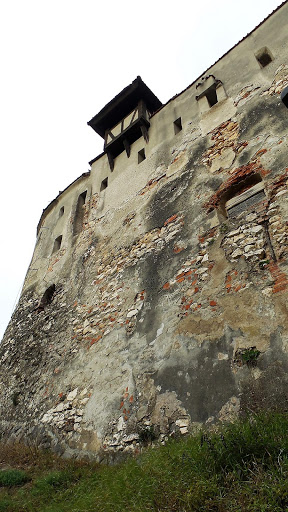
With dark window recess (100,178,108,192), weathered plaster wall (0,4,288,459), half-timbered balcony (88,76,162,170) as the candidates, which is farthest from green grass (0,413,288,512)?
half-timbered balcony (88,76,162,170)

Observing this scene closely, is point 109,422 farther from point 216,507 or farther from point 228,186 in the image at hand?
point 228,186

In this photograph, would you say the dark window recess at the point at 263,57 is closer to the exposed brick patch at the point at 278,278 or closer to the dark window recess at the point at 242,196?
the dark window recess at the point at 242,196

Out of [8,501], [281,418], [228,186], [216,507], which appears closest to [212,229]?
[228,186]

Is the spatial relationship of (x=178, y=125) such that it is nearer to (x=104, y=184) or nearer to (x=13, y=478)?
(x=104, y=184)

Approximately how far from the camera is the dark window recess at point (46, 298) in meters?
9.74

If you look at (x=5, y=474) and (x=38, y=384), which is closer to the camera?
(x=5, y=474)

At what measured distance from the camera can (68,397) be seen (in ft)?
21.3

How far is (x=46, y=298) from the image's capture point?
9945 millimetres

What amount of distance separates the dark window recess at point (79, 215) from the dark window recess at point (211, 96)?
521cm

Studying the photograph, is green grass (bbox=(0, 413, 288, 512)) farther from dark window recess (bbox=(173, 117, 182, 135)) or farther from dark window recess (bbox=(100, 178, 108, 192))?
dark window recess (bbox=(100, 178, 108, 192))

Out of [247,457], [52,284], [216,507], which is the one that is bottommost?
[247,457]

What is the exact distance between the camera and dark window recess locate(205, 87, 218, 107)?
847 cm

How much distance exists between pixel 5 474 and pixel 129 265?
4.36m

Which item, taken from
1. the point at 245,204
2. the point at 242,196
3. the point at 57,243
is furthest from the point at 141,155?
the point at 245,204
